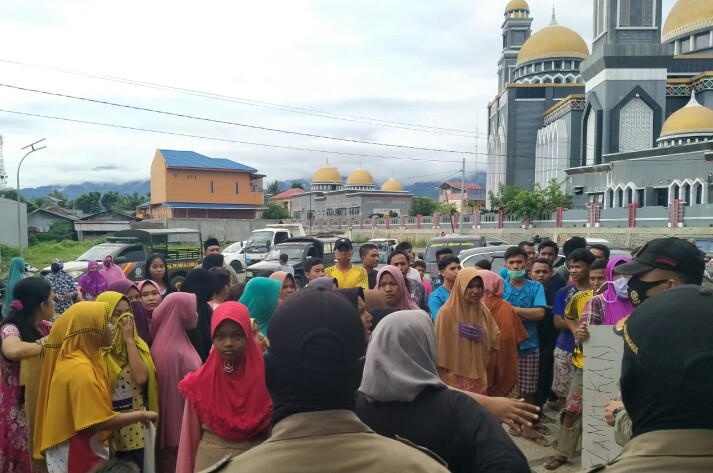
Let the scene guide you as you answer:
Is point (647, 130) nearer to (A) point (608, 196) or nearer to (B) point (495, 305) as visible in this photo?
(A) point (608, 196)

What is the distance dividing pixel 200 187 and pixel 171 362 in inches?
1877

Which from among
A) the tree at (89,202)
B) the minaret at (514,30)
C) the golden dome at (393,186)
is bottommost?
the tree at (89,202)

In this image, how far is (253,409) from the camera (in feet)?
9.03

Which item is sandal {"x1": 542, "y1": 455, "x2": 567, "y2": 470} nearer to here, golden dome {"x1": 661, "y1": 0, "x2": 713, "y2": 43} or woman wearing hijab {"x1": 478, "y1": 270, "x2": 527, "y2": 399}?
woman wearing hijab {"x1": 478, "y1": 270, "x2": 527, "y2": 399}

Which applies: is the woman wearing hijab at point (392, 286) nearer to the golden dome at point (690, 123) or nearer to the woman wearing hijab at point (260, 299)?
the woman wearing hijab at point (260, 299)

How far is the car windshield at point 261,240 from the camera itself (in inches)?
838

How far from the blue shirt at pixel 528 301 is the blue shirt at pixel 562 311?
0.39 ft

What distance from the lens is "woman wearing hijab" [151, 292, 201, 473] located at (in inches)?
136

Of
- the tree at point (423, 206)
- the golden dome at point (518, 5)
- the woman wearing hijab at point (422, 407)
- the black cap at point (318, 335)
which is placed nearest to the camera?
the black cap at point (318, 335)

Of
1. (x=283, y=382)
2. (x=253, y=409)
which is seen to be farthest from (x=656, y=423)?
(x=253, y=409)

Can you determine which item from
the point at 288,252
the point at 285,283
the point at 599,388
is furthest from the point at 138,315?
the point at 288,252

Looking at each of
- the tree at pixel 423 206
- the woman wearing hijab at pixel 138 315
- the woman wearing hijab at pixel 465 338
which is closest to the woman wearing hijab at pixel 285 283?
the woman wearing hijab at pixel 138 315

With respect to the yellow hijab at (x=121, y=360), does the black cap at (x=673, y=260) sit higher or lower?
higher

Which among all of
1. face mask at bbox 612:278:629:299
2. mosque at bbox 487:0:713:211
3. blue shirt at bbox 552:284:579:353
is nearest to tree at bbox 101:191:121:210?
mosque at bbox 487:0:713:211
